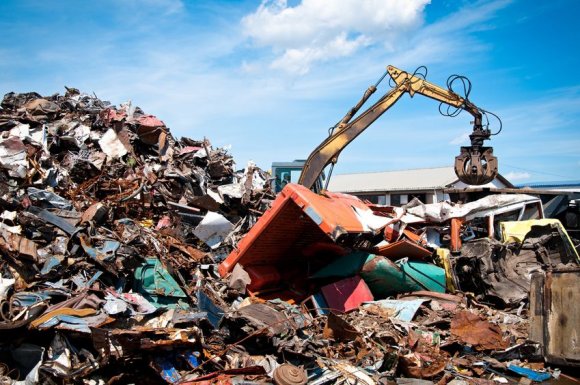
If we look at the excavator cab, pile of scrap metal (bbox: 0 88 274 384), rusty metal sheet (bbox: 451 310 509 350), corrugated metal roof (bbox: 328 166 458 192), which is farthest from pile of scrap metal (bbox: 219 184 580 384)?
corrugated metal roof (bbox: 328 166 458 192)

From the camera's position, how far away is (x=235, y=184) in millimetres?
8633

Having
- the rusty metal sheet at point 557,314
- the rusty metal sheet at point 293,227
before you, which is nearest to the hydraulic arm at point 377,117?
the rusty metal sheet at point 293,227

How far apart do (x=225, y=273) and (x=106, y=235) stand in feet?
5.10

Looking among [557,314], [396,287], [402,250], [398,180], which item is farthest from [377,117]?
[398,180]

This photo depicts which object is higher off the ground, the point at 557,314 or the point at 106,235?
the point at 106,235

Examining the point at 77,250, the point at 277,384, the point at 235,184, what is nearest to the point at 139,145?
the point at 235,184

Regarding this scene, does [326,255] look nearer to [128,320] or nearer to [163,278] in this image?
[163,278]

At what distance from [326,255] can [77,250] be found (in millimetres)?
3394

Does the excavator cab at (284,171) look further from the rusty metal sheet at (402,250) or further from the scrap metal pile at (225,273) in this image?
the rusty metal sheet at (402,250)

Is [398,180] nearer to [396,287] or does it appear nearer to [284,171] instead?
[284,171]

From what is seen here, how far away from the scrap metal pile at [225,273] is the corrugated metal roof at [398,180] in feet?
47.7

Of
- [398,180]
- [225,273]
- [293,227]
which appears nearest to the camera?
[225,273]

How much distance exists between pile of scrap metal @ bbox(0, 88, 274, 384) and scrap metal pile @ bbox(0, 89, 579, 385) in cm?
2

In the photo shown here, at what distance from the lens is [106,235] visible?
19.1ft
